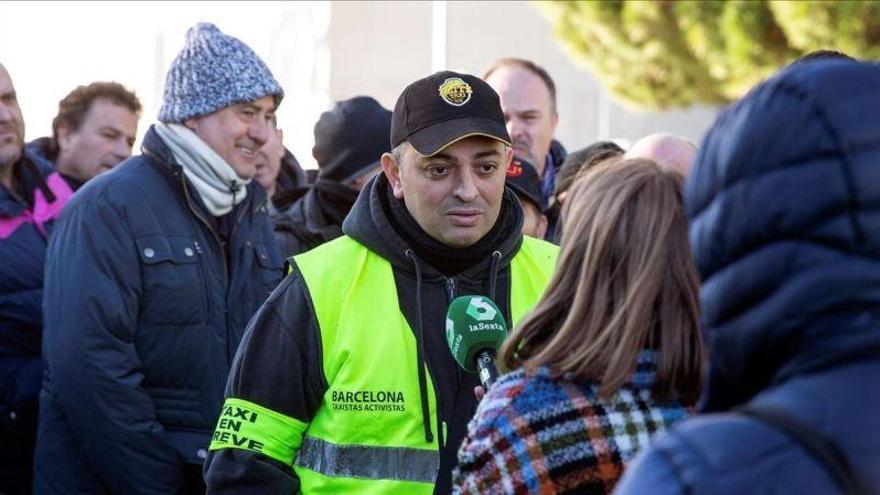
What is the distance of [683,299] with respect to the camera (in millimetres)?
2637

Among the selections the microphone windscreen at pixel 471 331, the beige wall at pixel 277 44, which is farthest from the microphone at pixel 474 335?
the beige wall at pixel 277 44

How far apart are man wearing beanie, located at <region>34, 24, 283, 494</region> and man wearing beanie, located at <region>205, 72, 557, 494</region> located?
1084 millimetres

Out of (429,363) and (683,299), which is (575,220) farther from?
(429,363)

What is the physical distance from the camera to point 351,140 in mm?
6504

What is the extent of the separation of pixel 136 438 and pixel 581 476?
2615mm

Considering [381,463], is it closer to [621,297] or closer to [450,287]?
[450,287]

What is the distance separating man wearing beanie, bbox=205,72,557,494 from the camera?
12.1ft

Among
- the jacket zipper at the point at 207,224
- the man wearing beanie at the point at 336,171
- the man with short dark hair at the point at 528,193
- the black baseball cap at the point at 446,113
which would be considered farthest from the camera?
the man wearing beanie at the point at 336,171

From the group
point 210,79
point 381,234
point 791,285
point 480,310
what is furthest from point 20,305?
point 791,285

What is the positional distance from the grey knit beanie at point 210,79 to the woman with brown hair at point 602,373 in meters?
2.99

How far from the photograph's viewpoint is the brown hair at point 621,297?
8.52 feet

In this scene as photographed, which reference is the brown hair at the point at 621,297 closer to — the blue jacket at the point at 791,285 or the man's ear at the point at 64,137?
the blue jacket at the point at 791,285

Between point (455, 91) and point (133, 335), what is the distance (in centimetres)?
155

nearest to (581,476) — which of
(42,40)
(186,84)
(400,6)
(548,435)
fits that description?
(548,435)
